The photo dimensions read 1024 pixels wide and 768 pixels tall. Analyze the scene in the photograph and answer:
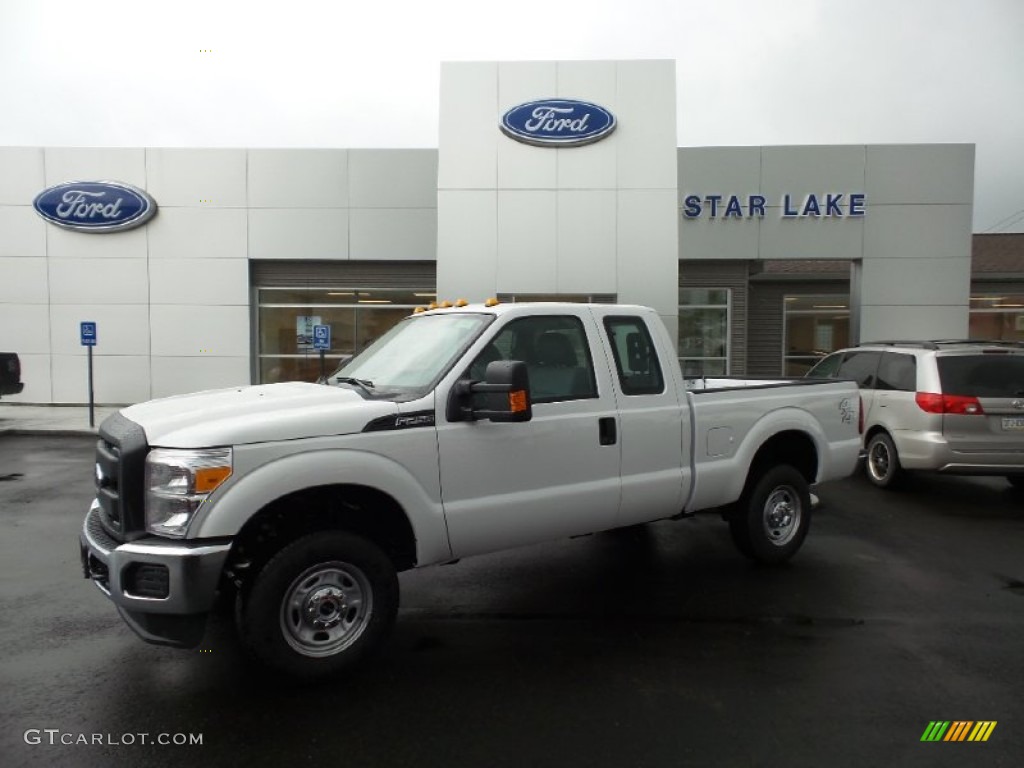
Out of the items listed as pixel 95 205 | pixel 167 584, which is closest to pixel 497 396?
pixel 167 584

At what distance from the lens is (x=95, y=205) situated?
18312 millimetres

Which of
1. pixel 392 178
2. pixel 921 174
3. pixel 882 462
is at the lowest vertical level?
pixel 882 462

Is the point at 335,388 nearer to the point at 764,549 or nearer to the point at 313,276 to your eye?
the point at 764,549

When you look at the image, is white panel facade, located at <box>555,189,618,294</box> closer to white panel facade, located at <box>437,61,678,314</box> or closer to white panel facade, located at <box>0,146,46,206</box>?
white panel facade, located at <box>437,61,678,314</box>

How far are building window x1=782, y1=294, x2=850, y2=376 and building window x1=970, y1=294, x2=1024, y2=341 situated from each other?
5428 mm

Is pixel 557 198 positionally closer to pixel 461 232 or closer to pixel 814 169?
pixel 461 232

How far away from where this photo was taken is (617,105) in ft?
49.0

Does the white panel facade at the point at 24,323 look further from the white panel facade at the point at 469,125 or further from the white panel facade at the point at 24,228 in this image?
the white panel facade at the point at 469,125

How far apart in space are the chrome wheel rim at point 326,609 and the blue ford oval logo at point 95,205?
17.3 meters

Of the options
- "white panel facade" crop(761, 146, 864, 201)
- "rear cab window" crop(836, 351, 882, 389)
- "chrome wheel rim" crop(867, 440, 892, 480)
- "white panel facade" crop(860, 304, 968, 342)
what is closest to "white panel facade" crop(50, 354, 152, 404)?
"white panel facade" crop(761, 146, 864, 201)

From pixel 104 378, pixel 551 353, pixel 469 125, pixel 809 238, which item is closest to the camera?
pixel 551 353

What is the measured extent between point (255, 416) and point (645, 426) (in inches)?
96.8

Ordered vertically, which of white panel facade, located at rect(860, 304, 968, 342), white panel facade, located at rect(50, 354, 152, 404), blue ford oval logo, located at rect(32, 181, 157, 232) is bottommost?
white panel facade, located at rect(50, 354, 152, 404)

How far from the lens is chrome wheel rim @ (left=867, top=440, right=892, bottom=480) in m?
9.09
